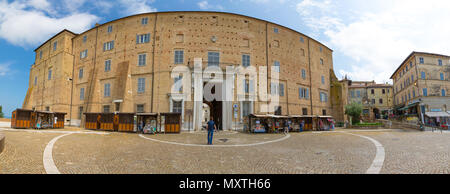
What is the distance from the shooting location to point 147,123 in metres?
16.5

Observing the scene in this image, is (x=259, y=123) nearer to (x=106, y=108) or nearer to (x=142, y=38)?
(x=142, y=38)

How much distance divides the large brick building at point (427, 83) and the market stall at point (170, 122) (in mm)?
38077

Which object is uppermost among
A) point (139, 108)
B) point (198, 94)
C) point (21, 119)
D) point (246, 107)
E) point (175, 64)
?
point (175, 64)

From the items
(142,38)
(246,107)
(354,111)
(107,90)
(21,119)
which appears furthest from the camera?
(354,111)

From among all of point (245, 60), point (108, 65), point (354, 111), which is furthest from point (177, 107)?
point (354, 111)

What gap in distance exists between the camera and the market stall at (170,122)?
1662 centimetres

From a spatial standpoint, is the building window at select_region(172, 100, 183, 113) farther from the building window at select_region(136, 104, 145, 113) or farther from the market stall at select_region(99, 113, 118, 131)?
the market stall at select_region(99, 113, 118, 131)

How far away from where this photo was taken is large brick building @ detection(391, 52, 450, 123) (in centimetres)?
3106

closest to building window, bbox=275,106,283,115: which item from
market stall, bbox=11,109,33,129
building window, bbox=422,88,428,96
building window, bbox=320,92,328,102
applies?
building window, bbox=320,92,328,102

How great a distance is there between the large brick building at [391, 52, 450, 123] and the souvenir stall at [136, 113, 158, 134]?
131 ft

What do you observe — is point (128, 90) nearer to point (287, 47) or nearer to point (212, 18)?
point (212, 18)

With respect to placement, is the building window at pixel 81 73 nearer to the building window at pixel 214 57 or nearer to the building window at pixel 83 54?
the building window at pixel 83 54

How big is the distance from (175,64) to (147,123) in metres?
7.48
